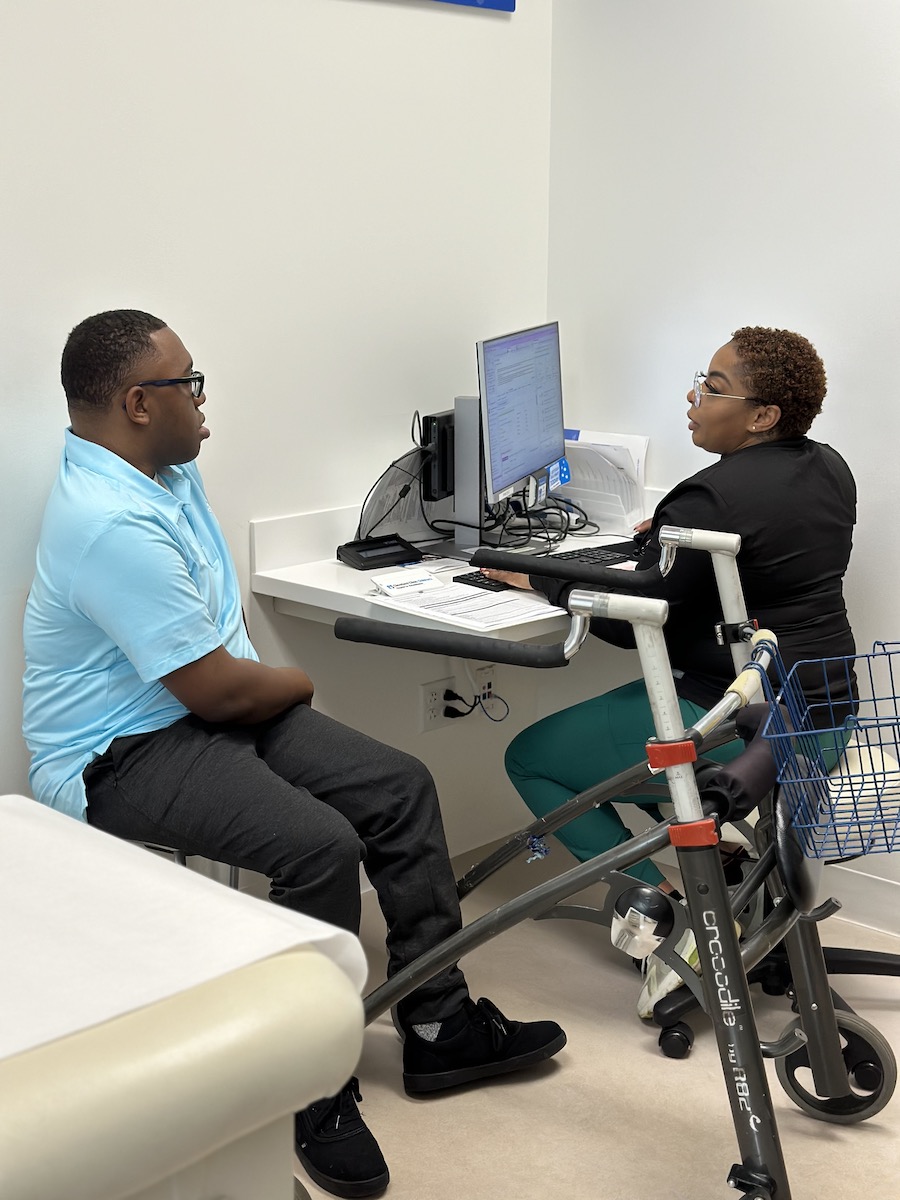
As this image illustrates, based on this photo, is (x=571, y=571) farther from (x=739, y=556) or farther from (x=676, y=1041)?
(x=676, y=1041)

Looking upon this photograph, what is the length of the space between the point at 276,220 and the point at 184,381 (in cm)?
67

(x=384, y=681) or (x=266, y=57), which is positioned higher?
(x=266, y=57)

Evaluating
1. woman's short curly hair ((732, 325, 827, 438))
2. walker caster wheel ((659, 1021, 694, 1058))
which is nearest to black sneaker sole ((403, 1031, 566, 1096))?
walker caster wheel ((659, 1021, 694, 1058))

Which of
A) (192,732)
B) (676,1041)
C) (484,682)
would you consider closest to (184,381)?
(192,732)

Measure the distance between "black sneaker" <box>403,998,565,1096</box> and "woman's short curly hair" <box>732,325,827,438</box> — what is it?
4.10ft

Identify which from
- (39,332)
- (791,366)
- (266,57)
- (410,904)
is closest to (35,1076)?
(410,904)

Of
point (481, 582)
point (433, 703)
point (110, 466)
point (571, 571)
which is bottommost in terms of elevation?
point (433, 703)

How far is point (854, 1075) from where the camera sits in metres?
2.14

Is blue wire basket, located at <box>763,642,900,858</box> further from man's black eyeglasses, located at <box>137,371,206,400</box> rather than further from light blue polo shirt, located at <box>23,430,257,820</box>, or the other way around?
man's black eyeglasses, located at <box>137,371,206,400</box>

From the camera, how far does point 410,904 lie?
7.16 feet

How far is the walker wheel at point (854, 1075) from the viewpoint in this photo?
2.08 metres

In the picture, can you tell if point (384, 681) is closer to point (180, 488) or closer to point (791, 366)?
point (180, 488)

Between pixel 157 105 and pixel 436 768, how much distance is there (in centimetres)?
170
